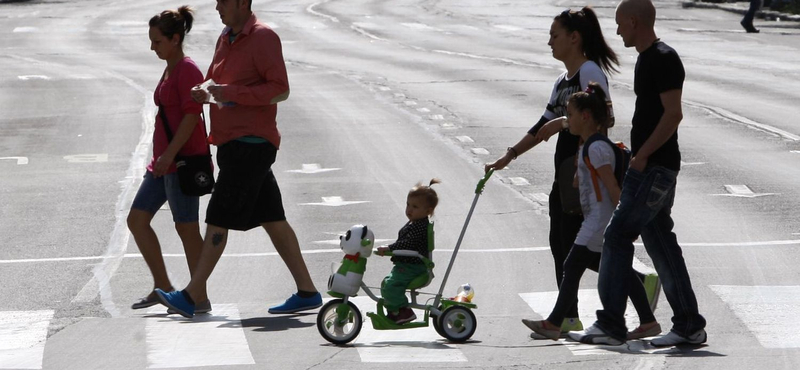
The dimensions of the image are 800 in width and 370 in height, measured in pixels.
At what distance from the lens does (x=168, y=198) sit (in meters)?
8.47

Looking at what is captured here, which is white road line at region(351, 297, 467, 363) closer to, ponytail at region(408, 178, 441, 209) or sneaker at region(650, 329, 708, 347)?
ponytail at region(408, 178, 441, 209)

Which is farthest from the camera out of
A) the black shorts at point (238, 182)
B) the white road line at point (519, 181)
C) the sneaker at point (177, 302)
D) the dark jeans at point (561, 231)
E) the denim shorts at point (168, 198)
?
the white road line at point (519, 181)

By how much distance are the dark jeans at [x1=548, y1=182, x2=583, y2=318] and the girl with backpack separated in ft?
0.68

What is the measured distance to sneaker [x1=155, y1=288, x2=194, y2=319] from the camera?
7.86m

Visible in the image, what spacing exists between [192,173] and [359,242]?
1482 mm

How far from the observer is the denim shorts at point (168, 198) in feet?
27.6

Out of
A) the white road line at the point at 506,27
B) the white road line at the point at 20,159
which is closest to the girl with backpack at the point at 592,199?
the white road line at the point at 20,159

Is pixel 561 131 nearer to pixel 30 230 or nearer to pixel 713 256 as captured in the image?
pixel 713 256

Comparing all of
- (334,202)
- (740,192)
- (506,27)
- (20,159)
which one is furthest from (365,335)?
(506,27)

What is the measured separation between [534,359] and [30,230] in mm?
6090

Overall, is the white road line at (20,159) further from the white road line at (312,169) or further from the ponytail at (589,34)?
the ponytail at (589,34)

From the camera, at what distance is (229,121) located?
8.04 metres

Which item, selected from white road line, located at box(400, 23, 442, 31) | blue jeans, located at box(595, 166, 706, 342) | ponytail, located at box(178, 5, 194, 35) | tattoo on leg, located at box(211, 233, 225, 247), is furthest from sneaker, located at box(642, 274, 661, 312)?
white road line, located at box(400, 23, 442, 31)

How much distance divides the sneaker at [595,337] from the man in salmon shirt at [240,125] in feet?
5.90
